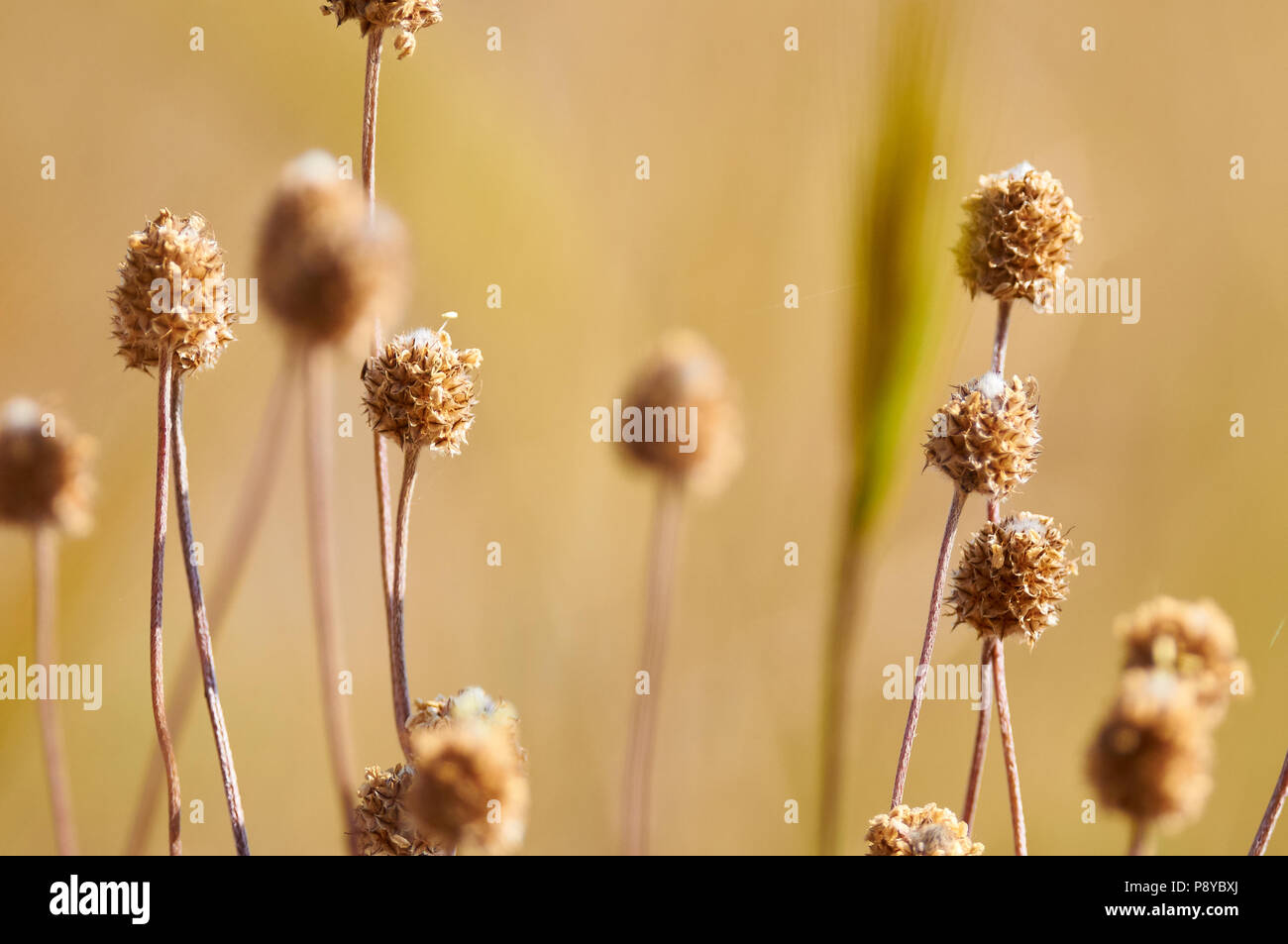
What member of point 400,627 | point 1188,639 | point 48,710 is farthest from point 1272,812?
point 48,710

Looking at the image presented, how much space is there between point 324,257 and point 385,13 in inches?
5.4

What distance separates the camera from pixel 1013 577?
50cm

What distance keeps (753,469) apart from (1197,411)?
576mm

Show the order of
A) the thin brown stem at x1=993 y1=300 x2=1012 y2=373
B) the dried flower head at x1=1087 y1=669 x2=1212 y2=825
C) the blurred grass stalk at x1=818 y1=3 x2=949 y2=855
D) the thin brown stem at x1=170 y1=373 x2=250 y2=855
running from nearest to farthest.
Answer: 1. the dried flower head at x1=1087 y1=669 x2=1212 y2=825
2. the thin brown stem at x1=170 y1=373 x2=250 y2=855
3. the thin brown stem at x1=993 y1=300 x2=1012 y2=373
4. the blurred grass stalk at x1=818 y1=3 x2=949 y2=855

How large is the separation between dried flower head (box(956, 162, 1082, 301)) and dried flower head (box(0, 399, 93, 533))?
57 cm

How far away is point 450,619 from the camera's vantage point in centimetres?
→ 127

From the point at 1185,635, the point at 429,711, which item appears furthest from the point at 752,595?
the point at 429,711

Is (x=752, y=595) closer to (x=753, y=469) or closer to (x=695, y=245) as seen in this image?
(x=753, y=469)

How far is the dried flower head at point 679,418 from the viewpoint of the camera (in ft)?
2.72

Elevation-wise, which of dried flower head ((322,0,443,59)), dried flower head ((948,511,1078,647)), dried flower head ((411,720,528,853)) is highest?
dried flower head ((322,0,443,59))

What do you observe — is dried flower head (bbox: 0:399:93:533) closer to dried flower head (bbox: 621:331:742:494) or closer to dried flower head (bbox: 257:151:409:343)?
dried flower head (bbox: 257:151:409:343)

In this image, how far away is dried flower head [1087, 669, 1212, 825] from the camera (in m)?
0.33

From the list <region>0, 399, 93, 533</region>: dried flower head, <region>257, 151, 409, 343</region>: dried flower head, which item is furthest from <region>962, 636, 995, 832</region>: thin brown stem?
<region>0, 399, 93, 533</region>: dried flower head

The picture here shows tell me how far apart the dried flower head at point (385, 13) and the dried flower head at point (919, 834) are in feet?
1.48
